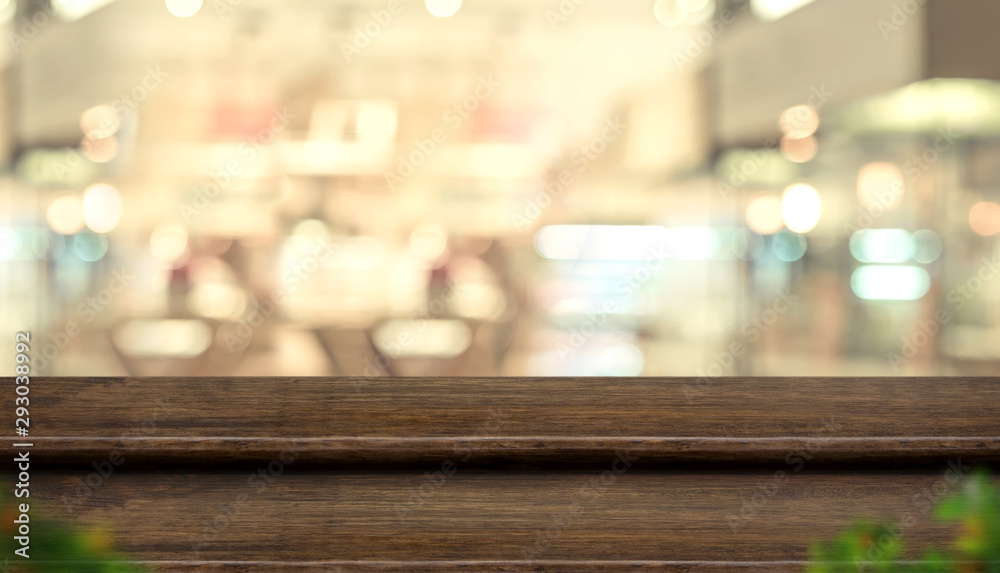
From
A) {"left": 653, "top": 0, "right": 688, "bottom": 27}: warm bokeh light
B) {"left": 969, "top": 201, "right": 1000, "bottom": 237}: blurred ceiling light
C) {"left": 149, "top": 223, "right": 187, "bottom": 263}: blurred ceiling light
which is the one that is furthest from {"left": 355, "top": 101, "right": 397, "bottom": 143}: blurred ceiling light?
{"left": 969, "top": 201, "right": 1000, "bottom": 237}: blurred ceiling light

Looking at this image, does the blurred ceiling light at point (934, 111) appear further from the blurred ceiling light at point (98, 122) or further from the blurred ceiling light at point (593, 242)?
the blurred ceiling light at point (98, 122)

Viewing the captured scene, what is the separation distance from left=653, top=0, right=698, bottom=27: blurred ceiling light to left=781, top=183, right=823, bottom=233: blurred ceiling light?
602 millimetres

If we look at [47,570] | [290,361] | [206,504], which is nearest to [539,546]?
[206,504]

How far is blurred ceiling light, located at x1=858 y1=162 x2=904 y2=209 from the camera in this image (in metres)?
1.79

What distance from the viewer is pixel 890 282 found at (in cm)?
185

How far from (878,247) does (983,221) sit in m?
0.23

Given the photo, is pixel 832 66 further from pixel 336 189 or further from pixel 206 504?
pixel 206 504

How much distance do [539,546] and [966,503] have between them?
42 cm

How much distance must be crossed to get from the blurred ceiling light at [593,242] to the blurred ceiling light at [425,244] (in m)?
0.29

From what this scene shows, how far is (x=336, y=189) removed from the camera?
7.23 ft

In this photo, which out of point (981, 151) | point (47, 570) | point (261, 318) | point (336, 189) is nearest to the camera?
point (47, 570)

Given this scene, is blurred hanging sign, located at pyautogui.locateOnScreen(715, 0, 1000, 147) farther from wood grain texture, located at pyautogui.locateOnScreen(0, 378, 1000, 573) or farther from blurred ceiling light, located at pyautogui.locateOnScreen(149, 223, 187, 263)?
blurred ceiling light, located at pyautogui.locateOnScreen(149, 223, 187, 263)

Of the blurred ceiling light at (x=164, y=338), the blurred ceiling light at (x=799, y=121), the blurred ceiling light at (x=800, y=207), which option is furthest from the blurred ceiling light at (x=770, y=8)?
the blurred ceiling light at (x=164, y=338)

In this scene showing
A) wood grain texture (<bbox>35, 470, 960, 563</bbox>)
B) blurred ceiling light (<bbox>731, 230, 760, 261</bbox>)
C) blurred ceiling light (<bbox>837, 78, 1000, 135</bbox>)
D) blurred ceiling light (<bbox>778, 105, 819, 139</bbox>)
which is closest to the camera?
wood grain texture (<bbox>35, 470, 960, 563</bbox>)
